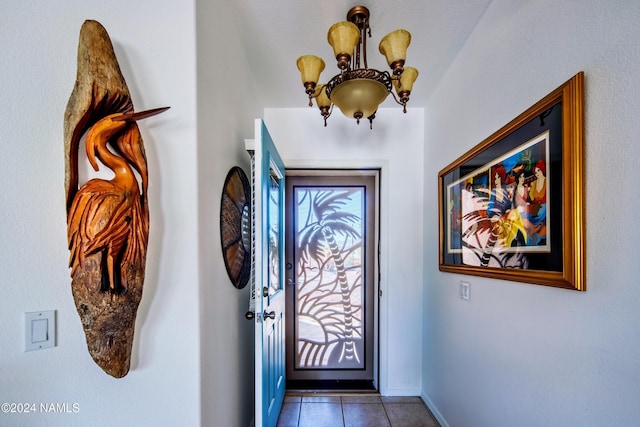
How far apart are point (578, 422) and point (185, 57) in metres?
1.95

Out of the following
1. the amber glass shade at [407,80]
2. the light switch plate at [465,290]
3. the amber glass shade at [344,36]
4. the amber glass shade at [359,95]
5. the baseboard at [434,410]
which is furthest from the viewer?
the baseboard at [434,410]

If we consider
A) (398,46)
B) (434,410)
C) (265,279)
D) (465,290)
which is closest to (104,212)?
(265,279)

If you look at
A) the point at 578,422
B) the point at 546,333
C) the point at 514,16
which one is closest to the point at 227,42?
the point at 514,16

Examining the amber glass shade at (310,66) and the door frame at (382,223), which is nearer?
the amber glass shade at (310,66)

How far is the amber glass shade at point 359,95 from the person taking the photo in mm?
1235

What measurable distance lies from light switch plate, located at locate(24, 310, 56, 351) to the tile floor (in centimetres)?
177

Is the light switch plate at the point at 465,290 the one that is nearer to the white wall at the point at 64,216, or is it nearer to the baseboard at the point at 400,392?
the baseboard at the point at 400,392

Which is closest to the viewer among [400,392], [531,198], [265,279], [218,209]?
[531,198]

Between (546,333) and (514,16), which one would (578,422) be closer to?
(546,333)

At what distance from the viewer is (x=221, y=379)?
1.29 meters

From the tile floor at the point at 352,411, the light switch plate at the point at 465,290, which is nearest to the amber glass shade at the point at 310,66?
the light switch plate at the point at 465,290

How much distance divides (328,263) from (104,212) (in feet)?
6.79

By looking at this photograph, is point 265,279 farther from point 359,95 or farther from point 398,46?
point 398,46

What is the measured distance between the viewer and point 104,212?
2.86 ft
